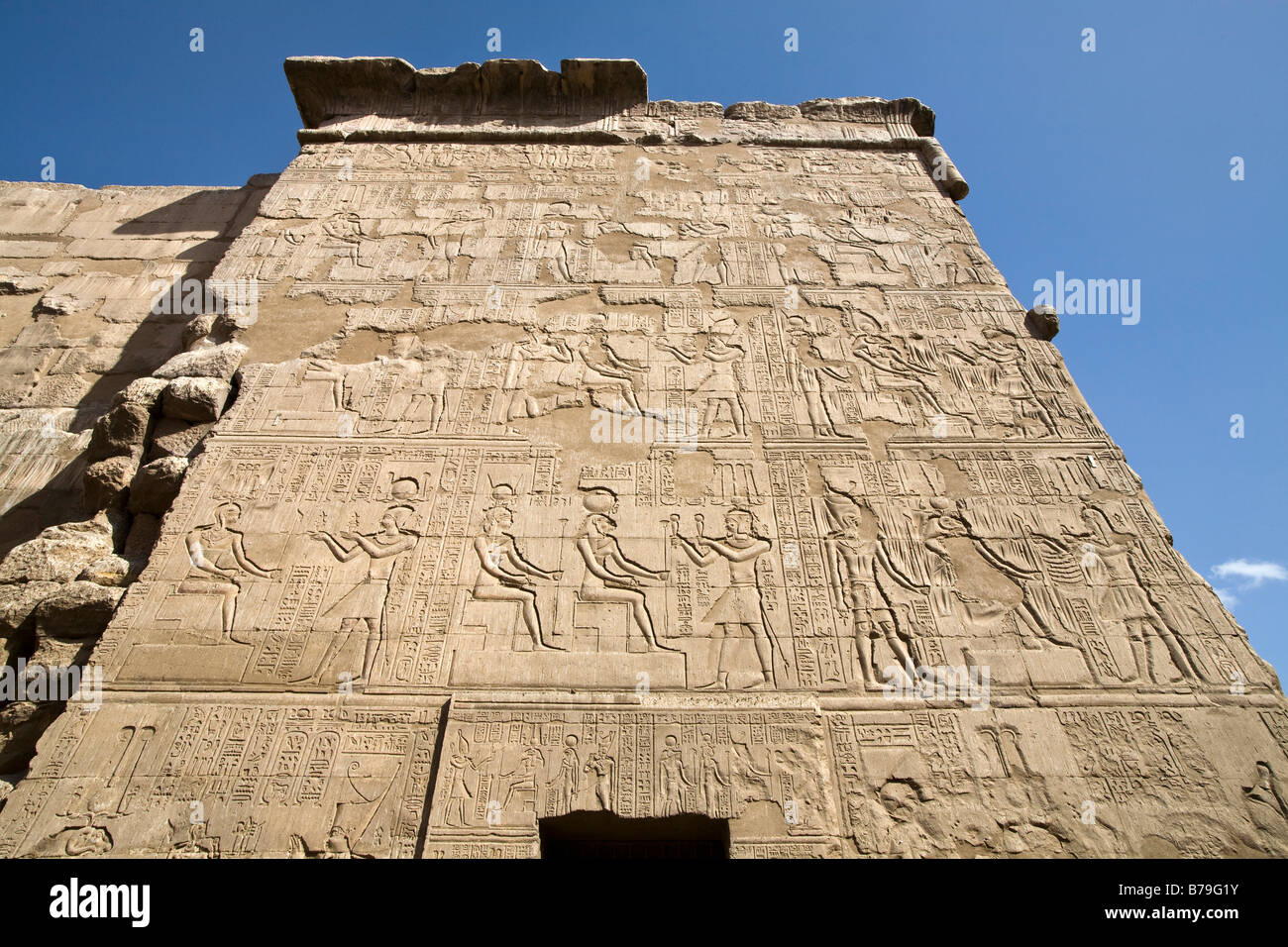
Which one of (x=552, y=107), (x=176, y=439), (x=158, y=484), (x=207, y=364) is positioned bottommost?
(x=158, y=484)

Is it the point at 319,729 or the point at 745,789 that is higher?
the point at 319,729

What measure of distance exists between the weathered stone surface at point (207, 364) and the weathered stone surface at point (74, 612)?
150 cm

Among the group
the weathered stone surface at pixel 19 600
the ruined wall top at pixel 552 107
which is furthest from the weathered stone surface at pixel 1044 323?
the weathered stone surface at pixel 19 600

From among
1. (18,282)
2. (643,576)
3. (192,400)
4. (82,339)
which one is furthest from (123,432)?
(643,576)

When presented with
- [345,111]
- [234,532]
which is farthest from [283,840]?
[345,111]

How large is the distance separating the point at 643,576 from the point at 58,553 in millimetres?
2902

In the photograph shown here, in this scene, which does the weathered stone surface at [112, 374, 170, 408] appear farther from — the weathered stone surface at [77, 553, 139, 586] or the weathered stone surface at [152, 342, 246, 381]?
the weathered stone surface at [77, 553, 139, 586]

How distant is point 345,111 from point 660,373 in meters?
4.39

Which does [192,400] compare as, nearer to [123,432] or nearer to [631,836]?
[123,432]

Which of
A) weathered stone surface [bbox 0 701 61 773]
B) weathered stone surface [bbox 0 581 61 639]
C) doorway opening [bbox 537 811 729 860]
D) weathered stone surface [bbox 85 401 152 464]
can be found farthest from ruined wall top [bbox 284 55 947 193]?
doorway opening [bbox 537 811 729 860]

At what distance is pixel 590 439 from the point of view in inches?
176

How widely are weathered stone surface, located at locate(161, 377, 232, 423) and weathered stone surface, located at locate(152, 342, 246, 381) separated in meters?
0.16

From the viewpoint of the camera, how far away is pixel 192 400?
453 cm

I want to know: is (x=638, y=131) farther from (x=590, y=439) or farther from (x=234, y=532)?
(x=234, y=532)
